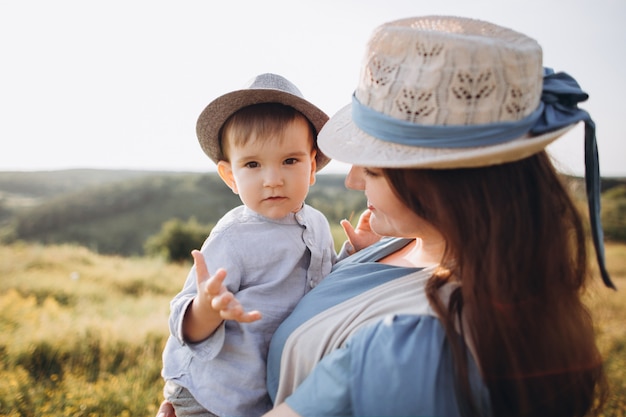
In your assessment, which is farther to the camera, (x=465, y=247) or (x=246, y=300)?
(x=246, y=300)

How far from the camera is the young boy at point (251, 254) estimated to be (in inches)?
72.4

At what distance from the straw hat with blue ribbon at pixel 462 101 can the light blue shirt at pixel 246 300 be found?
639 millimetres

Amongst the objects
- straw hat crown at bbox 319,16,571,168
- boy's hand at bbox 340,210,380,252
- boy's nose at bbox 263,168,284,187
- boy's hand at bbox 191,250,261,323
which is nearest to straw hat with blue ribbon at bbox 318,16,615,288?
straw hat crown at bbox 319,16,571,168

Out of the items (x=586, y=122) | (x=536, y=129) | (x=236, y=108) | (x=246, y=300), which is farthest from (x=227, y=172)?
(x=586, y=122)

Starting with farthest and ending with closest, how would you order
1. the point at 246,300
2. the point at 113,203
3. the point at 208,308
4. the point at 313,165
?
the point at 113,203
the point at 313,165
the point at 246,300
the point at 208,308

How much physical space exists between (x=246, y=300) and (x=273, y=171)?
0.58 m

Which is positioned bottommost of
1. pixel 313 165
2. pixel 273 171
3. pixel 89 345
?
pixel 89 345

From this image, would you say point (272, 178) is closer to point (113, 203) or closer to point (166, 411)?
point (166, 411)

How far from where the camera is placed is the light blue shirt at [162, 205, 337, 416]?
1840 mm

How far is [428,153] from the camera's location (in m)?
1.45

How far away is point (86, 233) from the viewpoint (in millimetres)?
14852

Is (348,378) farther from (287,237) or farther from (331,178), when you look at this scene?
(331,178)

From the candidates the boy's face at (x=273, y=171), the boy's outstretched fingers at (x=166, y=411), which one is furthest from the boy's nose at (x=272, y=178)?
the boy's outstretched fingers at (x=166, y=411)

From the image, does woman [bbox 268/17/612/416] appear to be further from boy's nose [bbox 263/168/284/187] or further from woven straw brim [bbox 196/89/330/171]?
woven straw brim [bbox 196/89/330/171]
